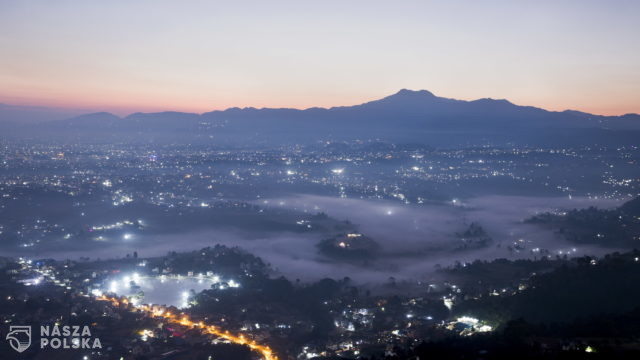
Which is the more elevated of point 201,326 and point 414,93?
point 414,93

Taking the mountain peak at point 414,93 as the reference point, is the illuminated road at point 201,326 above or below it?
below

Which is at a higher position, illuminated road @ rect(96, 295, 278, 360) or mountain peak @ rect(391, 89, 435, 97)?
mountain peak @ rect(391, 89, 435, 97)

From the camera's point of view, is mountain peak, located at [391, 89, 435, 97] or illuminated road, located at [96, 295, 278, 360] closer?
illuminated road, located at [96, 295, 278, 360]

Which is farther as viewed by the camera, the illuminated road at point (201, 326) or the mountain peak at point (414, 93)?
the mountain peak at point (414, 93)

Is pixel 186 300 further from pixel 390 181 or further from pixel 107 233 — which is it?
pixel 390 181

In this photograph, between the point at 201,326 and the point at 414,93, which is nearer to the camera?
the point at 201,326

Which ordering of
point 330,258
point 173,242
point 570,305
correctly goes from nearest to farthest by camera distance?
point 570,305 < point 330,258 < point 173,242

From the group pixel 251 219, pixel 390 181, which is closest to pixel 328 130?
pixel 390 181

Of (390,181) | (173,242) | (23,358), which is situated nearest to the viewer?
(23,358)
